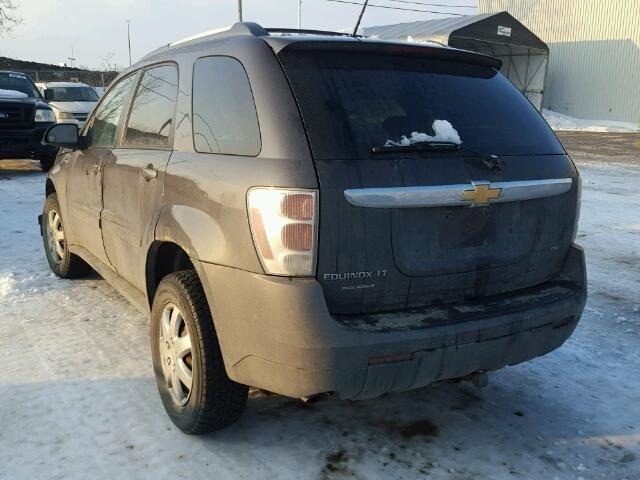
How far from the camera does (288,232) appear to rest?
230cm

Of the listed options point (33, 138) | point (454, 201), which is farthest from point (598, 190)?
point (33, 138)

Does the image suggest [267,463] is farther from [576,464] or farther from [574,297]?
[574,297]

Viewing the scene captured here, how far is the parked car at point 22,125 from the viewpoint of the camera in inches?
448

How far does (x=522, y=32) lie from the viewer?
33125mm

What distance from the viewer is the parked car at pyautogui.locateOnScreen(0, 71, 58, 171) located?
11.4 m

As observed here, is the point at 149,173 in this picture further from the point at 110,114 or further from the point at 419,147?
the point at 419,147

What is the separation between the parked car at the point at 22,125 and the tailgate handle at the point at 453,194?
425 inches

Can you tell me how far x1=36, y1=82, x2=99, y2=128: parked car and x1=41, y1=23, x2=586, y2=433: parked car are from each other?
12882 millimetres

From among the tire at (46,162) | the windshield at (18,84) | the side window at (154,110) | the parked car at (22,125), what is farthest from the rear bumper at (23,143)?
the side window at (154,110)

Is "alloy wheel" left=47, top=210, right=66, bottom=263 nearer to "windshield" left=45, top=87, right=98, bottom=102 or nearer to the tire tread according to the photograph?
the tire tread

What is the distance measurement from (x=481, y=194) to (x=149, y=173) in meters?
1.72

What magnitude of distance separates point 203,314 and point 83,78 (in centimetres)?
4506

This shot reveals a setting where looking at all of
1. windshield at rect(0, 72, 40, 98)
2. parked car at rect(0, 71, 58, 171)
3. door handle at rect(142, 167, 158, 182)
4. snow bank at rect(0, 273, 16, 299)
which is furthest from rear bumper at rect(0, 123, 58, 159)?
door handle at rect(142, 167, 158, 182)

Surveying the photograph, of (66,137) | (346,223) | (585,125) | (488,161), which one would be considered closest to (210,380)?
(346,223)
